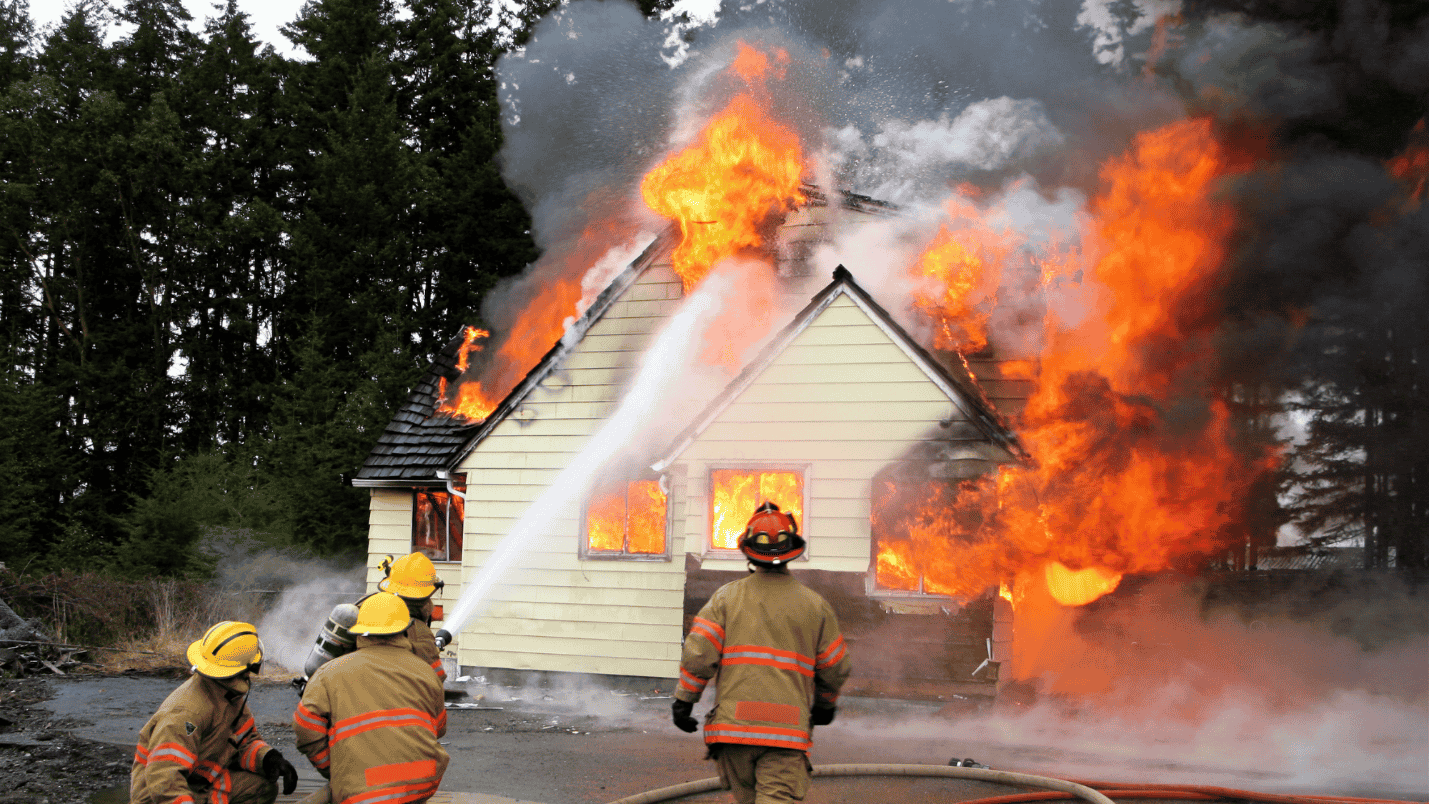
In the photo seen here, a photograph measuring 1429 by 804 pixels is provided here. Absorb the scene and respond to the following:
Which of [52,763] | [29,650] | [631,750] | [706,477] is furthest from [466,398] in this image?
[52,763]

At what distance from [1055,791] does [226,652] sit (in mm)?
4935

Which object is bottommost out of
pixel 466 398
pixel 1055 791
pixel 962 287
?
pixel 1055 791

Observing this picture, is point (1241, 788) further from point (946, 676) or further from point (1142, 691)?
point (1142, 691)

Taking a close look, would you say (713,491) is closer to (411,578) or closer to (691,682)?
(411,578)

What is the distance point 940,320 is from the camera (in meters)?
12.4

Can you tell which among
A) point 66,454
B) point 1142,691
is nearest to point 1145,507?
point 1142,691

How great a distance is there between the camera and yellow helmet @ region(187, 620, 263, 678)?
484cm

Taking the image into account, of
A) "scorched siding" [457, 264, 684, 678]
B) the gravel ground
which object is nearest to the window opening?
"scorched siding" [457, 264, 684, 678]

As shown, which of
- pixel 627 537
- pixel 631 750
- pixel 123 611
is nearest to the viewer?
pixel 631 750

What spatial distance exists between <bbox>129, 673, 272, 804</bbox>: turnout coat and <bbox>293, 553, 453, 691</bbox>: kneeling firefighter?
0.65 meters

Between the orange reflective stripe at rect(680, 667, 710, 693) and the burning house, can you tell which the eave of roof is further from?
the orange reflective stripe at rect(680, 667, 710, 693)

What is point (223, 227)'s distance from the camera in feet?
103

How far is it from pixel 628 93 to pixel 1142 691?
1164cm

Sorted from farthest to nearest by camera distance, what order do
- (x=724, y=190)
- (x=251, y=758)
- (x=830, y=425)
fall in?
(x=724, y=190), (x=830, y=425), (x=251, y=758)
